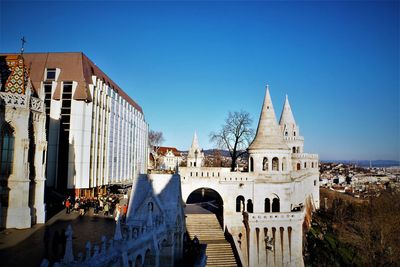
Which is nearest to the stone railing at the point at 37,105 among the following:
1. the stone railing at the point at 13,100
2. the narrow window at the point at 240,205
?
the stone railing at the point at 13,100

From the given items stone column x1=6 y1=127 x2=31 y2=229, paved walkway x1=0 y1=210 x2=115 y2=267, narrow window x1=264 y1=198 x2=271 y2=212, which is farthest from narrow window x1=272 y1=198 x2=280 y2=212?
stone column x1=6 y1=127 x2=31 y2=229

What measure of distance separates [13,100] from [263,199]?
1988 centimetres

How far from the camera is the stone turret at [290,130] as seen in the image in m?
39.8

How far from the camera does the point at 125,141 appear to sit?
4244 centimetres

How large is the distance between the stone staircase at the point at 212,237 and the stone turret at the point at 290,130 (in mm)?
18316

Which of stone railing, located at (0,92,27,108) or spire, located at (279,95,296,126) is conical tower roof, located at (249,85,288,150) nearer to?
spire, located at (279,95,296,126)

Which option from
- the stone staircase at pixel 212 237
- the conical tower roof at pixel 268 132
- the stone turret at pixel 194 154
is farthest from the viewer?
the stone turret at pixel 194 154

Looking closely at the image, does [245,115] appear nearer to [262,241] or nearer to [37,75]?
[262,241]

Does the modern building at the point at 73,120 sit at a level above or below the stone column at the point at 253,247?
above

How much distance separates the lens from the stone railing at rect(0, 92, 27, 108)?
16000mm

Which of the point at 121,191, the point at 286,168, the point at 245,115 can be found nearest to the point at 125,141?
the point at 121,191

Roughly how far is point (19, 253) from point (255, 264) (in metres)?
18.0

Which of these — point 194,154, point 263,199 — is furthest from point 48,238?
point 194,154

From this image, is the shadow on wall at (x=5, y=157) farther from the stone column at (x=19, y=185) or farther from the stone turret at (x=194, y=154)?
the stone turret at (x=194, y=154)
